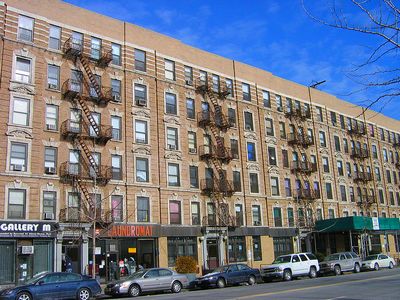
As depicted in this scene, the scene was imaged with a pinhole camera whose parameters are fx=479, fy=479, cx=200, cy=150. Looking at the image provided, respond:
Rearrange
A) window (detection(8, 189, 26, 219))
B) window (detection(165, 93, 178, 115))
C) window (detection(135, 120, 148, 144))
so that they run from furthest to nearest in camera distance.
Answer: window (detection(165, 93, 178, 115)) < window (detection(135, 120, 148, 144)) < window (detection(8, 189, 26, 219))

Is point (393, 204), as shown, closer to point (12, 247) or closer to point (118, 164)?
point (118, 164)

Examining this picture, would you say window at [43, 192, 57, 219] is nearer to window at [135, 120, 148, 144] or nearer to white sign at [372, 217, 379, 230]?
window at [135, 120, 148, 144]

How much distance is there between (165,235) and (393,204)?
38.9 m

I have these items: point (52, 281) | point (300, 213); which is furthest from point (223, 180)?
point (52, 281)

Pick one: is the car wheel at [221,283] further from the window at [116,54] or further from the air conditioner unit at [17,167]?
the window at [116,54]

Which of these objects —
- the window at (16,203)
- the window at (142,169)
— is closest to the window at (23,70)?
the window at (16,203)

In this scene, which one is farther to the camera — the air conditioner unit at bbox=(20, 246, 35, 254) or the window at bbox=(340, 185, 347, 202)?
the window at bbox=(340, 185, 347, 202)

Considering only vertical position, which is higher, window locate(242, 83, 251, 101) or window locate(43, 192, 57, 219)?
window locate(242, 83, 251, 101)

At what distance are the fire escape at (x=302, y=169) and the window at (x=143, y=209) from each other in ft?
58.0

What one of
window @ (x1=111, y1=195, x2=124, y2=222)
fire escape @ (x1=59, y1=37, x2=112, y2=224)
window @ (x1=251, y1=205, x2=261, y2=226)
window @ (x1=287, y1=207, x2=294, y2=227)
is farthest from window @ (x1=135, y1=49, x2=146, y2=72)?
window @ (x1=287, y1=207, x2=294, y2=227)

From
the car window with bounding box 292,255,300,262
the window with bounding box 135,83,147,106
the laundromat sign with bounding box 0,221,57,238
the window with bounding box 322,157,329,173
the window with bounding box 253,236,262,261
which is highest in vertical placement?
the window with bounding box 135,83,147,106

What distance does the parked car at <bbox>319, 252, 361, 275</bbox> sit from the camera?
3616cm

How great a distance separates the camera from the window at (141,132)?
3794 centimetres

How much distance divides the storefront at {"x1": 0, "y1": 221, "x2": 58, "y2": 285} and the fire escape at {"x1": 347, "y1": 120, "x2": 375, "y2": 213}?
38.3m
